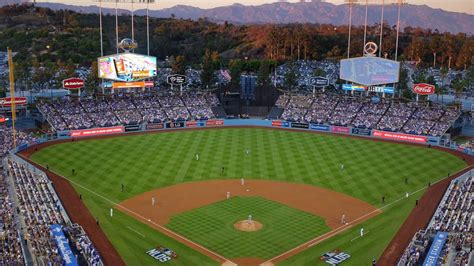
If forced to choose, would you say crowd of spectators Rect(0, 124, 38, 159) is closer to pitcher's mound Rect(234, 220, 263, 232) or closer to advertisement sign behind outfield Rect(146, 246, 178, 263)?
advertisement sign behind outfield Rect(146, 246, 178, 263)

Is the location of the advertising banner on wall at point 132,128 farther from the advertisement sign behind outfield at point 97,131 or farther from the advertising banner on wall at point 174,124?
the advertising banner on wall at point 174,124

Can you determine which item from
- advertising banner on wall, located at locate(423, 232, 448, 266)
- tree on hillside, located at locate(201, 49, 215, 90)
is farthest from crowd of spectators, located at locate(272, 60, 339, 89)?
advertising banner on wall, located at locate(423, 232, 448, 266)

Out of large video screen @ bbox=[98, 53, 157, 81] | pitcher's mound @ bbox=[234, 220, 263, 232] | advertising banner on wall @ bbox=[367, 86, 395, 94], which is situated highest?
large video screen @ bbox=[98, 53, 157, 81]

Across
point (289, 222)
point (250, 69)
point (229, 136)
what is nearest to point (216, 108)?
point (229, 136)

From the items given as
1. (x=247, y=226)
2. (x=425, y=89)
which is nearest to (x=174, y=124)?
(x=425, y=89)

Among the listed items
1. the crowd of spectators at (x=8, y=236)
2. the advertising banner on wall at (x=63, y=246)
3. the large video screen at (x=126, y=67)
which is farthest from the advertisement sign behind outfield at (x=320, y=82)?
the advertising banner on wall at (x=63, y=246)

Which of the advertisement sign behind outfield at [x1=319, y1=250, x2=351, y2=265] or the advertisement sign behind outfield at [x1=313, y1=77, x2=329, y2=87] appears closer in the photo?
the advertisement sign behind outfield at [x1=319, y1=250, x2=351, y2=265]

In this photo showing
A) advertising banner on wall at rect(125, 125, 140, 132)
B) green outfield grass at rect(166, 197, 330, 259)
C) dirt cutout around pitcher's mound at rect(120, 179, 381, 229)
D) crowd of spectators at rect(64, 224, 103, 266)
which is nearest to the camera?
crowd of spectators at rect(64, 224, 103, 266)
